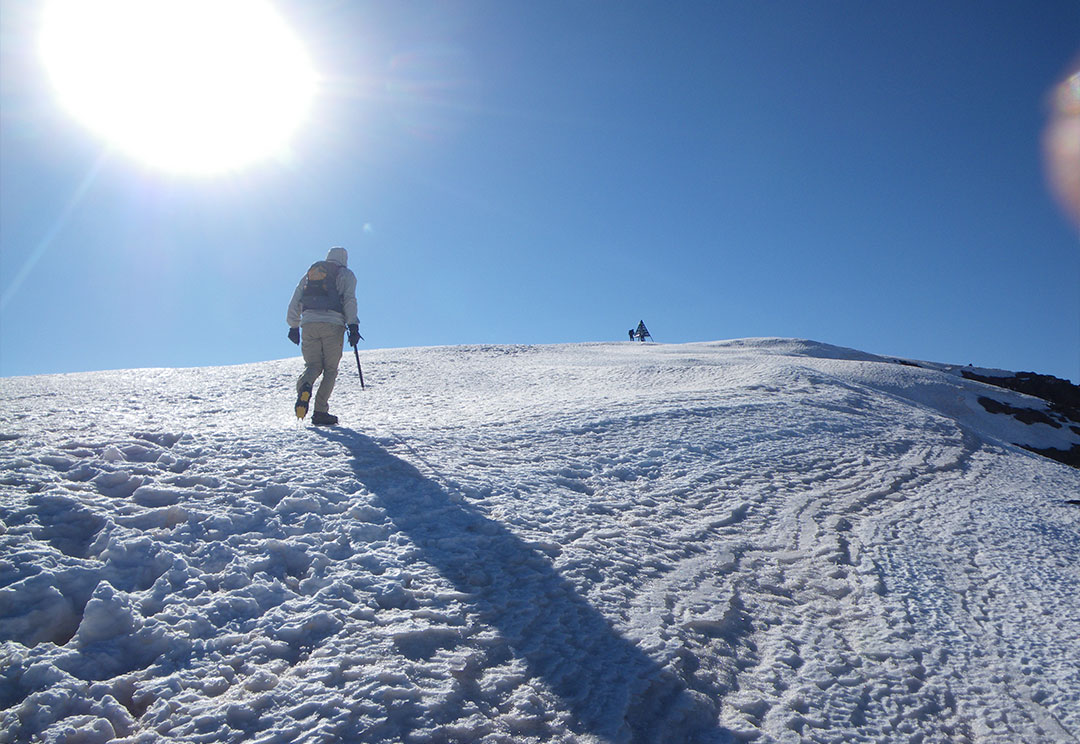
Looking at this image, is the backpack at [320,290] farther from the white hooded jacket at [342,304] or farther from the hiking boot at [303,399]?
the hiking boot at [303,399]

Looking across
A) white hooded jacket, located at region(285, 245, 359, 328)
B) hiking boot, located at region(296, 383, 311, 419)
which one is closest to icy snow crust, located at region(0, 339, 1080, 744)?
hiking boot, located at region(296, 383, 311, 419)

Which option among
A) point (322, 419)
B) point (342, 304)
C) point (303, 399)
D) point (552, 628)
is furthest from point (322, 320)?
point (552, 628)

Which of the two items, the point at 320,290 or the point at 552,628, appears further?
the point at 320,290

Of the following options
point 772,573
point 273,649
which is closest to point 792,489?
point 772,573

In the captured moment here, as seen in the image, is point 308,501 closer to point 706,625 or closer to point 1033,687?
point 706,625

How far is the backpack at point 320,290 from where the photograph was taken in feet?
24.6

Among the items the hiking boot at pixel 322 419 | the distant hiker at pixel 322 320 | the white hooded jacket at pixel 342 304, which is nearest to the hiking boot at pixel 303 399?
the distant hiker at pixel 322 320

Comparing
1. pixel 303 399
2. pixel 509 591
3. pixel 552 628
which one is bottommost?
pixel 552 628

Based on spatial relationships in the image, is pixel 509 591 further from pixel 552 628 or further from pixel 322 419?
pixel 322 419

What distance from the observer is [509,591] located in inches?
136

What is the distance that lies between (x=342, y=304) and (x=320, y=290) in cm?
32

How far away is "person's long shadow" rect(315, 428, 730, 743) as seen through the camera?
8.77 feet

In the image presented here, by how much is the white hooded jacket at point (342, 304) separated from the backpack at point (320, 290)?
60 millimetres

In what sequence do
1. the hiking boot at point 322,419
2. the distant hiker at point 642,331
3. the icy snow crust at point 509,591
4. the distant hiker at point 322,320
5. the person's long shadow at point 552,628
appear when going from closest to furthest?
1. the icy snow crust at point 509,591
2. the person's long shadow at point 552,628
3. the hiking boot at point 322,419
4. the distant hiker at point 322,320
5. the distant hiker at point 642,331
